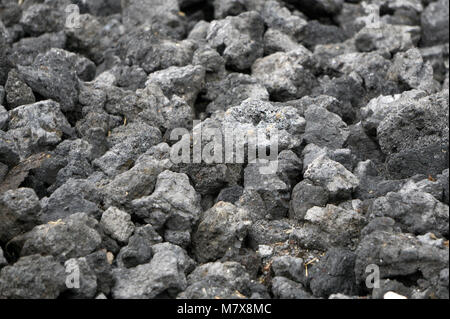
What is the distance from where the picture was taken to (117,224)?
14.6 ft

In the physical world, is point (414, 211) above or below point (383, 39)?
below

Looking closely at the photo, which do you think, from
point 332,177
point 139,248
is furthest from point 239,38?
point 139,248

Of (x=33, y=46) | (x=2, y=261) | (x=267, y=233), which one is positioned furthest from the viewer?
(x=33, y=46)

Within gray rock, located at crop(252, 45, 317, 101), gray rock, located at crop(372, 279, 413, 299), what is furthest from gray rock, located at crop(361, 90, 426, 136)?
gray rock, located at crop(372, 279, 413, 299)

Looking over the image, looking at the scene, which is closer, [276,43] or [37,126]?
[37,126]

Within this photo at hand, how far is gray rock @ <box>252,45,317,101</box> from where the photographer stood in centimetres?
618

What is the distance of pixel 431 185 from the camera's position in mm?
4484

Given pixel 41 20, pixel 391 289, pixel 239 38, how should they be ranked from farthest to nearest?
pixel 41 20 → pixel 239 38 → pixel 391 289

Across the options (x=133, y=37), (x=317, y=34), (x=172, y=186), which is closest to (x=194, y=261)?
(x=172, y=186)

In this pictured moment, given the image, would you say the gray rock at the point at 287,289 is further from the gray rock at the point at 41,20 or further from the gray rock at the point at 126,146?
the gray rock at the point at 41,20

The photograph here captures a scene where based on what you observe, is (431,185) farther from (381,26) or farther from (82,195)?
(381,26)

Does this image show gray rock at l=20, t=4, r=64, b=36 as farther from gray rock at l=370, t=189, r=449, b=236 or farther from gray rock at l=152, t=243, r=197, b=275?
gray rock at l=370, t=189, r=449, b=236

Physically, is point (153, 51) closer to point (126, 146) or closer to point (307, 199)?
point (126, 146)

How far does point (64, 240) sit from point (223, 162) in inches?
52.3
